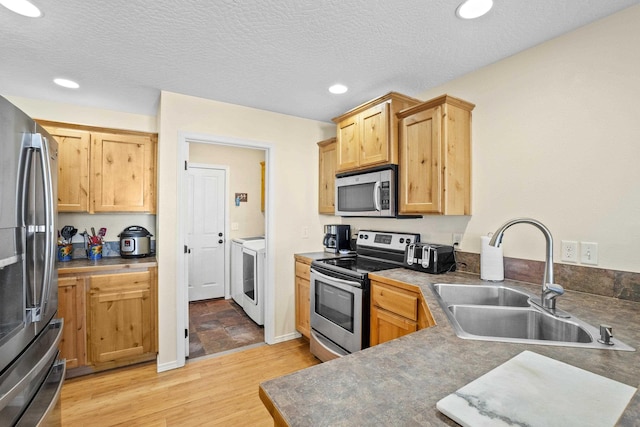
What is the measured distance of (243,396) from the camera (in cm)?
220

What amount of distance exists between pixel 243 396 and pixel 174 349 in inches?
32.4

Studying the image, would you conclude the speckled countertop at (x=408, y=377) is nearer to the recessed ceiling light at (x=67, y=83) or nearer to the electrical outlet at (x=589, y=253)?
the electrical outlet at (x=589, y=253)

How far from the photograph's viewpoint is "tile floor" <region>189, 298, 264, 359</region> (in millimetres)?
2973

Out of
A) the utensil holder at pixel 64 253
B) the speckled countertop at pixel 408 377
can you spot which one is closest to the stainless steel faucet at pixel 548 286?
the speckled countertop at pixel 408 377

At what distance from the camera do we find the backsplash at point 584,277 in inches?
58.7

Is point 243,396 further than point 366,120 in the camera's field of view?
No

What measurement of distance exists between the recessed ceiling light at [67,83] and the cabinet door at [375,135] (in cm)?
236

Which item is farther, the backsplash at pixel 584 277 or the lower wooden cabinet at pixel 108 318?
the lower wooden cabinet at pixel 108 318

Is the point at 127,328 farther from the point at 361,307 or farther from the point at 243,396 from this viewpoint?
the point at 361,307

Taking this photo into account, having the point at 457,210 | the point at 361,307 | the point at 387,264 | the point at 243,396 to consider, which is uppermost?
the point at 457,210

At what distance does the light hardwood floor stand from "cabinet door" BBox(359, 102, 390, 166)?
6.21ft

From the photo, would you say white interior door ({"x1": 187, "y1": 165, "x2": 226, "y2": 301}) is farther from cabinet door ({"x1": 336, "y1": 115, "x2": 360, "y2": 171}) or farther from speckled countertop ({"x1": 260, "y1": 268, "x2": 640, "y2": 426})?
speckled countertop ({"x1": 260, "y1": 268, "x2": 640, "y2": 426})

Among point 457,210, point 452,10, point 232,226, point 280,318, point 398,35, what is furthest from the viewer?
point 232,226

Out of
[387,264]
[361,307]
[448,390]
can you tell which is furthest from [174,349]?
[448,390]
